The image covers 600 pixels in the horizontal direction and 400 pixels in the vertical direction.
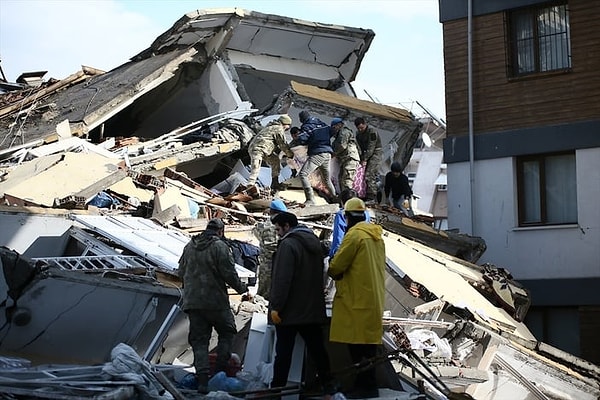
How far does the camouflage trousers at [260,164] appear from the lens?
15.4 metres

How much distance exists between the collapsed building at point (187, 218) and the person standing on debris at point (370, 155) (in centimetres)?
109

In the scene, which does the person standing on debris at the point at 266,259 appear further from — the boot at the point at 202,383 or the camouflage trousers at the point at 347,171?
the camouflage trousers at the point at 347,171

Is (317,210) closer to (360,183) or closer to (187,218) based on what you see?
(187,218)

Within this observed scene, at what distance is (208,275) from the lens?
805 centimetres

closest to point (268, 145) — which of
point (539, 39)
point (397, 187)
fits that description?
point (397, 187)

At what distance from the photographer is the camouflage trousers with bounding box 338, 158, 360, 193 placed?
16172 millimetres

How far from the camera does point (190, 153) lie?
55.4 feet

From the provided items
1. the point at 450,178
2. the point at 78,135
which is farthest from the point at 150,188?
the point at 450,178

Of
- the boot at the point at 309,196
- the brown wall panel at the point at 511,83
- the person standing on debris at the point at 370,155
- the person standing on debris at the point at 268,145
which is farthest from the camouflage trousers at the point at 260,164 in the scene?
the brown wall panel at the point at 511,83

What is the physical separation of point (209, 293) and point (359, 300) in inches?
50.2

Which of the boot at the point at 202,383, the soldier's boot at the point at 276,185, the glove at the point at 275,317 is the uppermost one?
the soldier's boot at the point at 276,185

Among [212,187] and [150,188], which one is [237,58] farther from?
[150,188]

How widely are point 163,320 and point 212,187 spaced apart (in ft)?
28.9

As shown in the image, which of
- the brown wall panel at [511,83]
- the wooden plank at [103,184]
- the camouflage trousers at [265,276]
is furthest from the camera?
the brown wall panel at [511,83]
